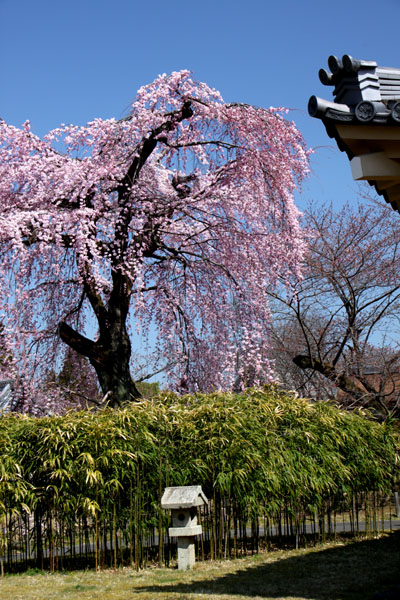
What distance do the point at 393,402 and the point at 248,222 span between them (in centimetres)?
480

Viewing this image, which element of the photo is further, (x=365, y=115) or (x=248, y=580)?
(x=248, y=580)

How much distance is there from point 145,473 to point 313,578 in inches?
83.4

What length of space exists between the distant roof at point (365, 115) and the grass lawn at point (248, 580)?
10.7 feet

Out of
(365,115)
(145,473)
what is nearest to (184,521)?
(145,473)

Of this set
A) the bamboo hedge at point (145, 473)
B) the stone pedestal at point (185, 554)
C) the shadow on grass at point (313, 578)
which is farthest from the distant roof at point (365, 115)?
the stone pedestal at point (185, 554)

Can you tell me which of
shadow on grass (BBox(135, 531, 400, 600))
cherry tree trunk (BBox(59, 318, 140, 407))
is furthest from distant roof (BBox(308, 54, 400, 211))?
cherry tree trunk (BBox(59, 318, 140, 407))

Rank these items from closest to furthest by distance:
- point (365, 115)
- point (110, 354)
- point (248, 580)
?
point (365, 115) < point (248, 580) < point (110, 354)

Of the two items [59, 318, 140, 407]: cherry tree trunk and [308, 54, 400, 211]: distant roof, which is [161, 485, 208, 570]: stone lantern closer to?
[59, 318, 140, 407]: cherry tree trunk

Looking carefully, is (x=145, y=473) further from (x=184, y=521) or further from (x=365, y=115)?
(x=365, y=115)

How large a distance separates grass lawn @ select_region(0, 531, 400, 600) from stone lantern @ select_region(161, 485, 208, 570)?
150mm

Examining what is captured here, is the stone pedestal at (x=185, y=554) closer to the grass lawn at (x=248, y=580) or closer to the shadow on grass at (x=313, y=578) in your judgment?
the grass lawn at (x=248, y=580)

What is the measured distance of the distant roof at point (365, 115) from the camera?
338cm

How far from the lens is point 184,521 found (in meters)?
6.47

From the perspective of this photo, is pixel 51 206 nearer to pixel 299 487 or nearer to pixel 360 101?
pixel 299 487
